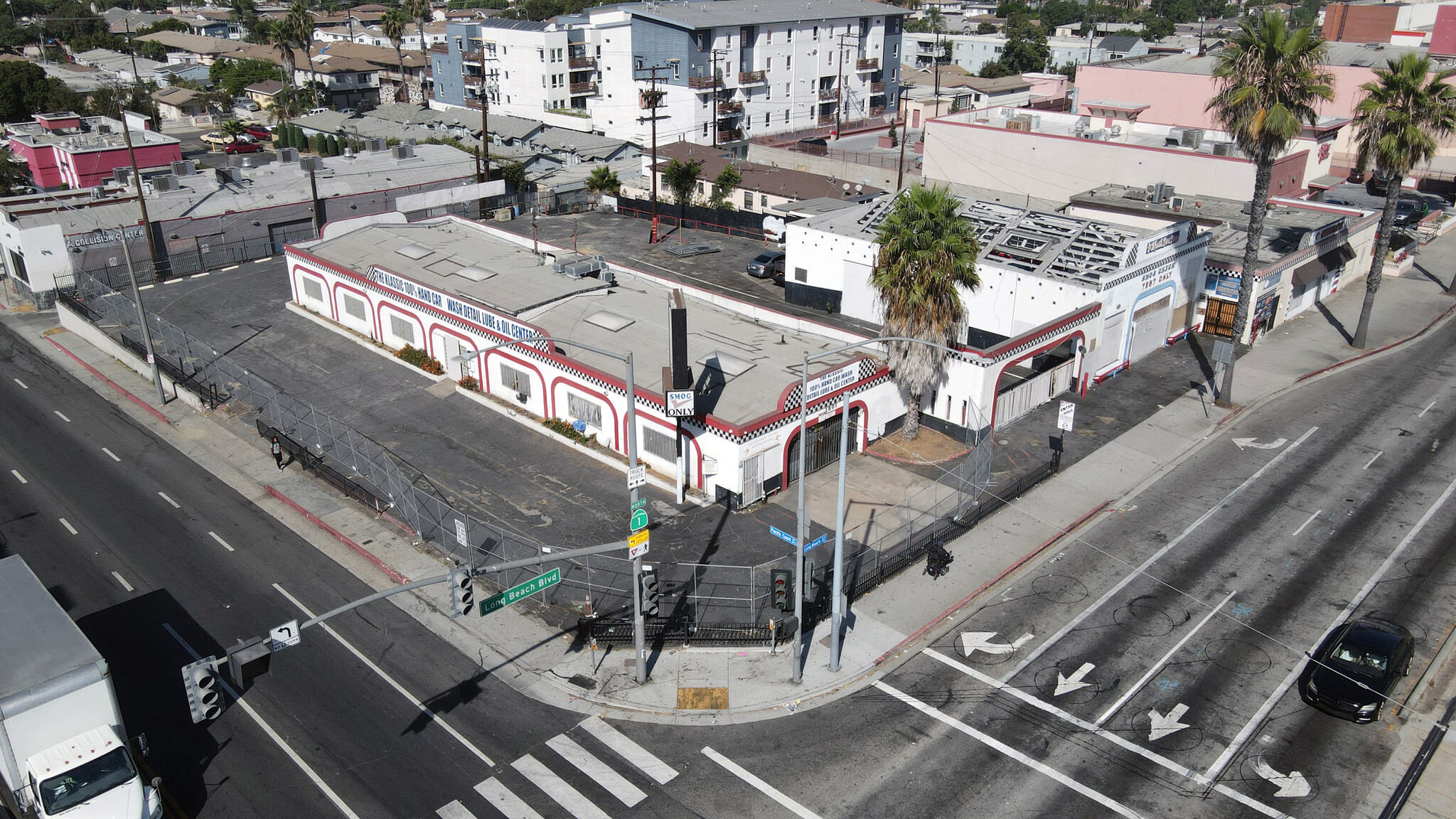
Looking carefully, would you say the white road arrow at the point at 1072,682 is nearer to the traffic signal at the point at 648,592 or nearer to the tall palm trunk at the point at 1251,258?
the traffic signal at the point at 648,592

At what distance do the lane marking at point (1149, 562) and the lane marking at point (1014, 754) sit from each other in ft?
8.05

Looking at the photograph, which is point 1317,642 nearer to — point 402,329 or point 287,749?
point 287,749

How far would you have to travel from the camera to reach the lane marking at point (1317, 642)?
917 inches

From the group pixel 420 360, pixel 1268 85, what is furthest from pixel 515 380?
pixel 1268 85

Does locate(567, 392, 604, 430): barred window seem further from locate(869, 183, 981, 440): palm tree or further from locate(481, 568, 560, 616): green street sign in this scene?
locate(481, 568, 560, 616): green street sign

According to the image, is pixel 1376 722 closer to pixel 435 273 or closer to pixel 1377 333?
pixel 1377 333

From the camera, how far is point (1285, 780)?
22547 millimetres

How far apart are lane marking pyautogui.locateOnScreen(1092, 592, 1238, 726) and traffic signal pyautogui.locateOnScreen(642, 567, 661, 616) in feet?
37.7

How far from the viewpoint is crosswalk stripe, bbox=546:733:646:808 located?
22.1m

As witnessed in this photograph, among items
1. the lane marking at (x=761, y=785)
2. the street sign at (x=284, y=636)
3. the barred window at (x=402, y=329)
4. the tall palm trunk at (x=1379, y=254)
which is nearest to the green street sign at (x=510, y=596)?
the street sign at (x=284, y=636)

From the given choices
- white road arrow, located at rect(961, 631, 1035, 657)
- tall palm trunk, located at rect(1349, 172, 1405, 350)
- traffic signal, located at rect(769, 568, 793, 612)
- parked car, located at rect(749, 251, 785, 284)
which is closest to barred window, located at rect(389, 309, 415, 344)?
parked car, located at rect(749, 251, 785, 284)

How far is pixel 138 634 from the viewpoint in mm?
27953

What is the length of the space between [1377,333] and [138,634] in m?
57.0

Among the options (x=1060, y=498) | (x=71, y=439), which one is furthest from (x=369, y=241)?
(x=1060, y=498)
